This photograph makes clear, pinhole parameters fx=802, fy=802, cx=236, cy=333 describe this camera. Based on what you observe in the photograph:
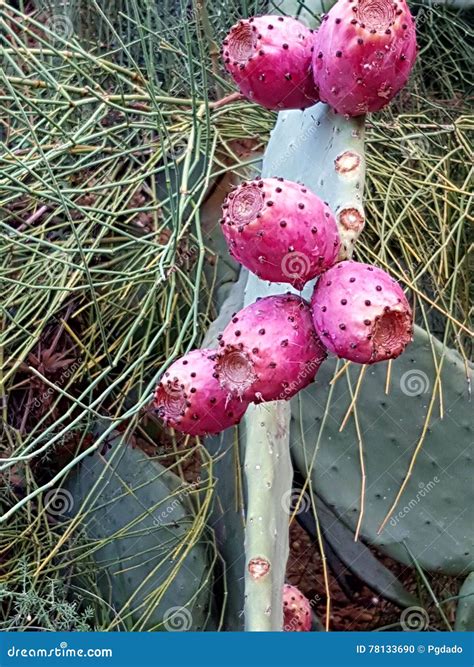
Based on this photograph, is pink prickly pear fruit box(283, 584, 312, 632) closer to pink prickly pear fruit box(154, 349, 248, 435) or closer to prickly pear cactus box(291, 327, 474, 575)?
prickly pear cactus box(291, 327, 474, 575)

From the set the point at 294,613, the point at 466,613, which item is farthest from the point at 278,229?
the point at 466,613

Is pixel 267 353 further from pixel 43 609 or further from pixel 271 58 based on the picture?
pixel 43 609

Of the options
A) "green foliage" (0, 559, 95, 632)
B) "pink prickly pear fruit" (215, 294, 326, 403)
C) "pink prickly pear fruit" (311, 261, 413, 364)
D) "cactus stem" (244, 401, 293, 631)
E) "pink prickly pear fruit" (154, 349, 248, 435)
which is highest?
"pink prickly pear fruit" (311, 261, 413, 364)

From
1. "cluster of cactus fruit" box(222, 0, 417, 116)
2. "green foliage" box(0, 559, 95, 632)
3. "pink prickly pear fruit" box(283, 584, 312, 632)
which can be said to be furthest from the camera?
"green foliage" box(0, 559, 95, 632)

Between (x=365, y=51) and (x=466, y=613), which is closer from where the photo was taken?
(x=365, y=51)

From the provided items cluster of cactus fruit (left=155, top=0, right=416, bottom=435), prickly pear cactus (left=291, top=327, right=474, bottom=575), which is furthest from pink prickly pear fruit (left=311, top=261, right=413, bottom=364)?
prickly pear cactus (left=291, top=327, right=474, bottom=575)

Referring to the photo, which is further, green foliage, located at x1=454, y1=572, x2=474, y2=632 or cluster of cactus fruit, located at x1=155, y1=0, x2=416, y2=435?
green foliage, located at x1=454, y1=572, x2=474, y2=632

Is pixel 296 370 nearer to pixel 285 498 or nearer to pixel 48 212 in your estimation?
pixel 285 498
